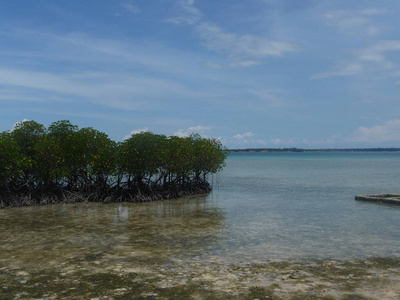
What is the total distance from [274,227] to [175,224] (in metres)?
4.93

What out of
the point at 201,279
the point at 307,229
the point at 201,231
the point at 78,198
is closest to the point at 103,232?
the point at 201,231

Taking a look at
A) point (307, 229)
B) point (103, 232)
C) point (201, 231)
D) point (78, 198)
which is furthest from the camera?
point (78, 198)

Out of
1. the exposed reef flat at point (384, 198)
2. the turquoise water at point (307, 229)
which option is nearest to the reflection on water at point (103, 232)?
the turquoise water at point (307, 229)

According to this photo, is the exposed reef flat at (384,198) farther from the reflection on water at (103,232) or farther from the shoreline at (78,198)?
the shoreline at (78,198)

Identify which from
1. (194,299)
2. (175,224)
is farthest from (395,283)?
(175,224)

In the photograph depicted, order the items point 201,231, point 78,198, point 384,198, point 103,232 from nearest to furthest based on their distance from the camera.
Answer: point 103,232, point 201,231, point 384,198, point 78,198

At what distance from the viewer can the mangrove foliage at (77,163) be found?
2584 cm

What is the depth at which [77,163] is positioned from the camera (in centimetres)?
2823

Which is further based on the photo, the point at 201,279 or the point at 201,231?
the point at 201,231

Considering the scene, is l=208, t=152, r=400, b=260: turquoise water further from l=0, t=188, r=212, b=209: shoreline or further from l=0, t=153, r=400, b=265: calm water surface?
l=0, t=188, r=212, b=209: shoreline

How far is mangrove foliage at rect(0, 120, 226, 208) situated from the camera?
2584cm

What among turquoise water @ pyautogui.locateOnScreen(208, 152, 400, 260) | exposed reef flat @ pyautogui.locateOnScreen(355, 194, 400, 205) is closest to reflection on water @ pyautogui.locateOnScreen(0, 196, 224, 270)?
turquoise water @ pyautogui.locateOnScreen(208, 152, 400, 260)

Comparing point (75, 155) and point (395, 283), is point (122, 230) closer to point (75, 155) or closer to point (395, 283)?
point (395, 283)

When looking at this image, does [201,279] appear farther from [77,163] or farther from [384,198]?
[384,198]
